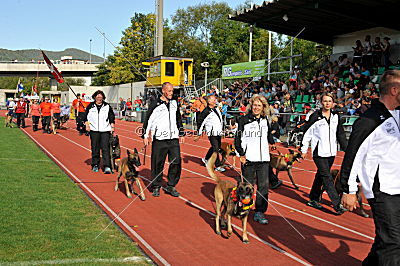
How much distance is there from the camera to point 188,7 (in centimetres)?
7300

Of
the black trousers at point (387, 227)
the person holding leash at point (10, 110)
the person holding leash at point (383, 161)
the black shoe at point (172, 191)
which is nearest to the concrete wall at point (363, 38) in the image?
the black shoe at point (172, 191)

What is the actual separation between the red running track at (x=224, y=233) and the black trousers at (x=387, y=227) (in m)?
1.61

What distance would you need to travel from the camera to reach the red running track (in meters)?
5.57

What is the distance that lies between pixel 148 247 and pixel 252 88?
20.8m

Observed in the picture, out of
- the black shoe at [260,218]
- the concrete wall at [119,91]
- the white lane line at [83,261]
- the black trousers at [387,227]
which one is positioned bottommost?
the white lane line at [83,261]

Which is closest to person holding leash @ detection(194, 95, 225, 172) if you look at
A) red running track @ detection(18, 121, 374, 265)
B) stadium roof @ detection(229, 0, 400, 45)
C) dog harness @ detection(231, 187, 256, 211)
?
red running track @ detection(18, 121, 374, 265)

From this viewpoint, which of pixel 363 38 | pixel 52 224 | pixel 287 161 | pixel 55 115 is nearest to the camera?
pixel 52 224

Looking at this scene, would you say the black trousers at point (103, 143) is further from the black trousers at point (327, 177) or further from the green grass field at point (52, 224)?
the black trousers at point (327, 177)

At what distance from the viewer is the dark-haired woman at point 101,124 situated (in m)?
11.3

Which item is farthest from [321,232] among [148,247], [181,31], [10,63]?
[10,63]

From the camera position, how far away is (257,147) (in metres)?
7.08

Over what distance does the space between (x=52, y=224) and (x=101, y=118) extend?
16.6 ft

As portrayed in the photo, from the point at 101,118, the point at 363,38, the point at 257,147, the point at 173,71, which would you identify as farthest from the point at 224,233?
the point at 173,71

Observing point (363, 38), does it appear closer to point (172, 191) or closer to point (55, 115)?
point (55, 115)
